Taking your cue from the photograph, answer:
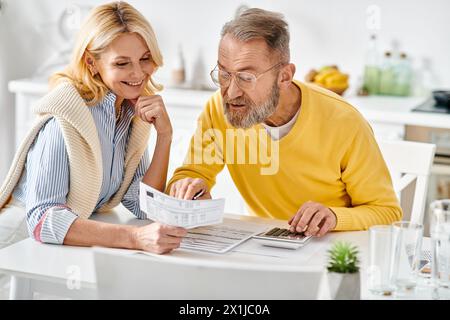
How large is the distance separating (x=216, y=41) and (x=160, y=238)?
2522mm

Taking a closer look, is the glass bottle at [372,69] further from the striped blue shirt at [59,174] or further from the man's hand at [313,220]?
the man's hand at [313,220]

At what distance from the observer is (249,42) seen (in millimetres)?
2195

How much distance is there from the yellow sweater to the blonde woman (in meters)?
0.15

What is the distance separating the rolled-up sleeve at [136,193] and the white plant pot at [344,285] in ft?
2.73

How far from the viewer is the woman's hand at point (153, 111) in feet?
7.46

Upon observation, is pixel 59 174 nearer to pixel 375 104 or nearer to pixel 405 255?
pixel 405 255

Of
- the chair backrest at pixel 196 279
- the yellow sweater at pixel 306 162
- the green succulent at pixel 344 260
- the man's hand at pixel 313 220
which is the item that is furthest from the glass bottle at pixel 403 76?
the chair backrest at pixel 196 279

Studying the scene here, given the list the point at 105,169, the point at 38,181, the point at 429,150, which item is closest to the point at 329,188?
the point at 429,150

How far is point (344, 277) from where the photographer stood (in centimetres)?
146

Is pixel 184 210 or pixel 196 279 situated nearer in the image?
pixel 196 279

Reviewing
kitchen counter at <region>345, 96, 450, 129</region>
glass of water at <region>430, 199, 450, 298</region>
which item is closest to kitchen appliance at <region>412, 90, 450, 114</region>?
kitchen counter at <region>345, 96, 450, 129</region>

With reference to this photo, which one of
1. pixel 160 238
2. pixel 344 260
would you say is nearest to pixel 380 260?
pixel 344 260

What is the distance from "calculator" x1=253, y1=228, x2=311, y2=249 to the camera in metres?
1.92
